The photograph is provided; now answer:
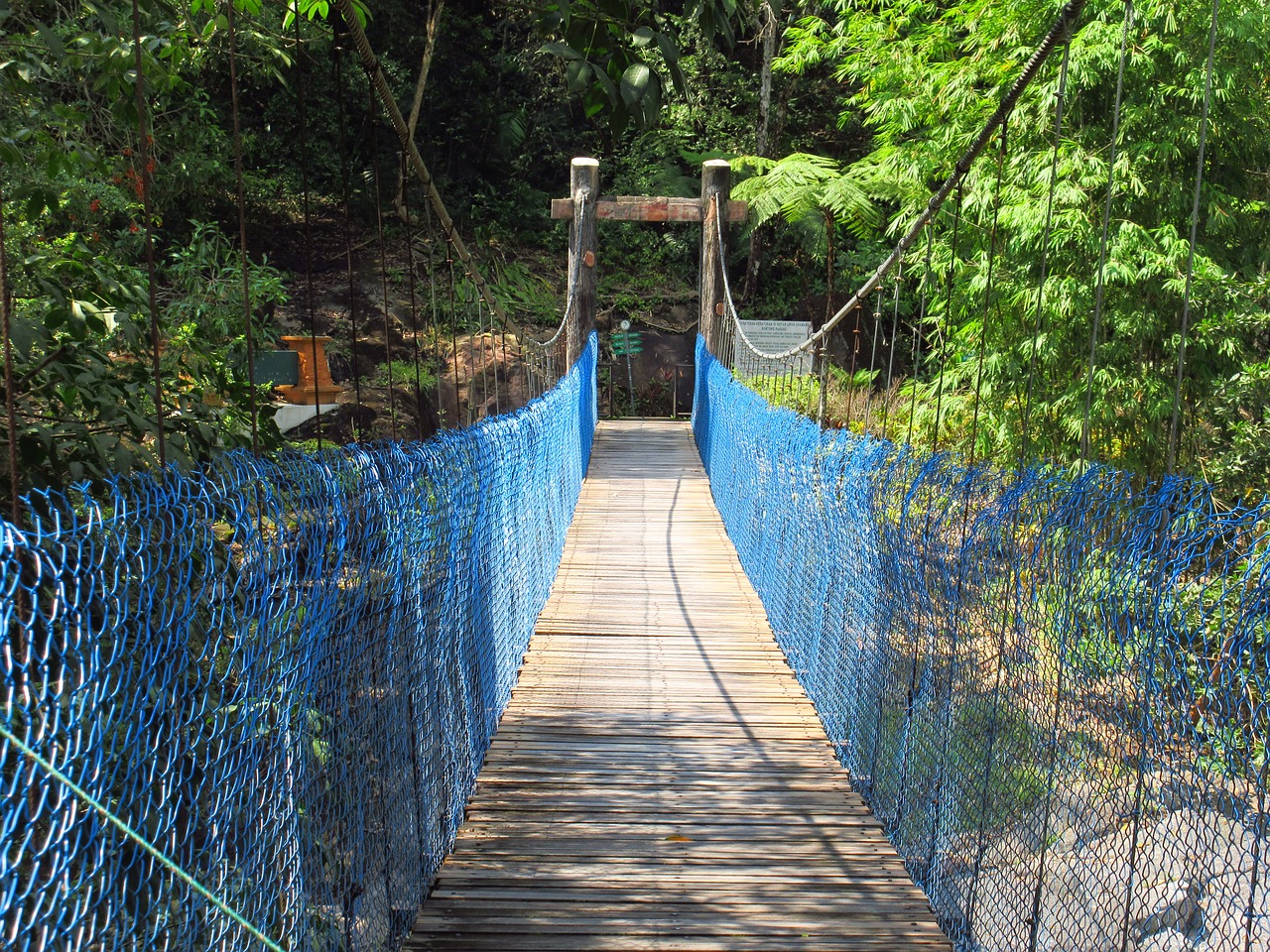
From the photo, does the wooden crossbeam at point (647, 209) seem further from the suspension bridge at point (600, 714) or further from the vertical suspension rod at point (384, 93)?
the suspension bridge at point (600, 714)

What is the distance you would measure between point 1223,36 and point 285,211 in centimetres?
1064

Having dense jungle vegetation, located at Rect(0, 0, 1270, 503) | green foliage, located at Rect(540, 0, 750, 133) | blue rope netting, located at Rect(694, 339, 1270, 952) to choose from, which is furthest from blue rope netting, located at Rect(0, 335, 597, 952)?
blue rope netting, located at Rect(694, 339, 1270, 952)

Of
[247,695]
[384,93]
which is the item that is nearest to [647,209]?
[384,93]

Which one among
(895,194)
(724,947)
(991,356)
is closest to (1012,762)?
(724,947)

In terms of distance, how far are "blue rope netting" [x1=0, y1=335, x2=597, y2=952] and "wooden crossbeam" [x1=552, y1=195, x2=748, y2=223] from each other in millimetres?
6300

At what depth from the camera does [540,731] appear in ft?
9.65

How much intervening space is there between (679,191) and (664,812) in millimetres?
11323

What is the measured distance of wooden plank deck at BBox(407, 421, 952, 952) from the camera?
201cm

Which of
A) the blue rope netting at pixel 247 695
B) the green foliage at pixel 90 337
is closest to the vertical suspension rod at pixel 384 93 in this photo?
the green foliage at pixel 90 337

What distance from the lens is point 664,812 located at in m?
2.48

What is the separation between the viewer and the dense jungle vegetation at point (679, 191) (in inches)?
76.7

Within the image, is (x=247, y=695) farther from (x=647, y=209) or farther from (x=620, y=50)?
(x=647, y=209)

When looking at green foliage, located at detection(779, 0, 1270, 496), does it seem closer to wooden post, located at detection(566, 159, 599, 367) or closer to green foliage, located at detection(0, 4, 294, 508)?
wooden post, located at detection(566, 159, 599, 367)

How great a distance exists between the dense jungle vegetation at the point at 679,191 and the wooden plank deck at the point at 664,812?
991 mm
